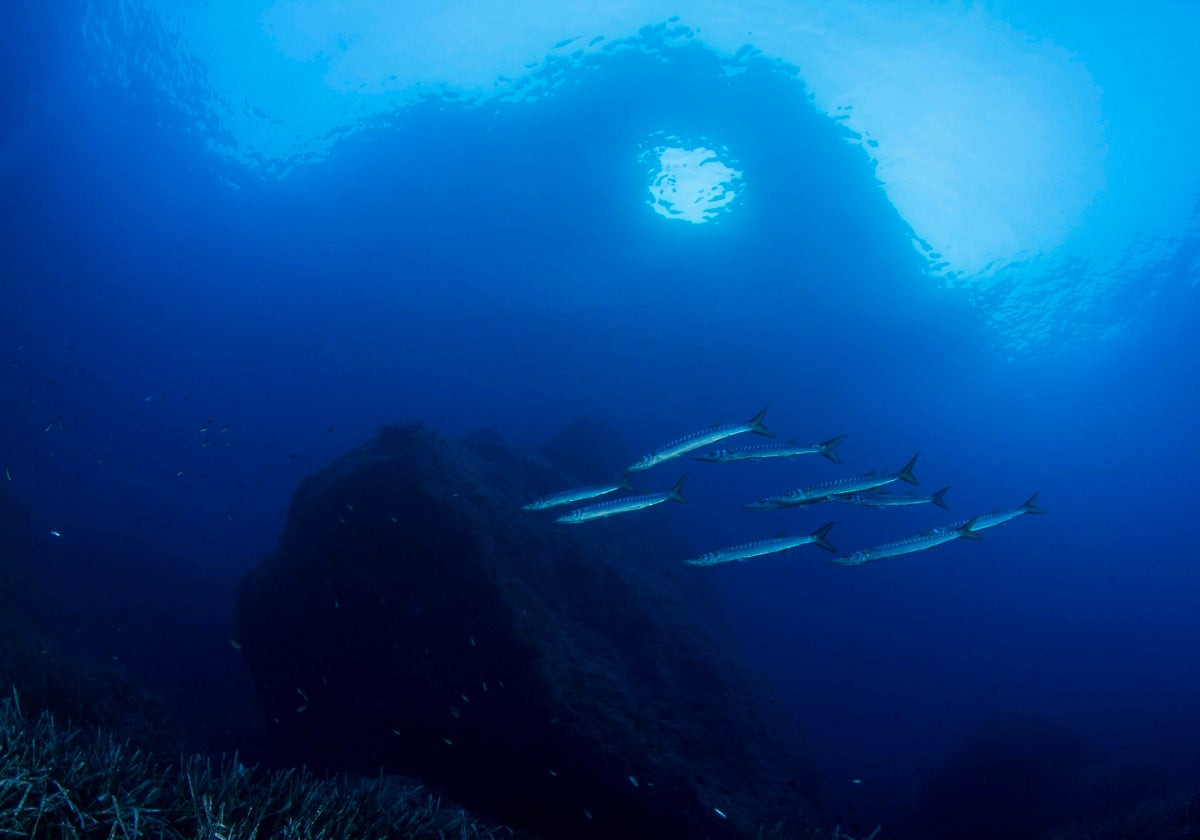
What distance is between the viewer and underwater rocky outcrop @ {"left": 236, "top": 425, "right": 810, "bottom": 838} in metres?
8.84

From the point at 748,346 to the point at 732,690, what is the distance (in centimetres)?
3868

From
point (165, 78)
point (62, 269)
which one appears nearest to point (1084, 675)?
point (165, 78)

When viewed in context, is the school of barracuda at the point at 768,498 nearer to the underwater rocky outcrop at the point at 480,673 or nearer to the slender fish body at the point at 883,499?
the slender fish body at the point at 883,499

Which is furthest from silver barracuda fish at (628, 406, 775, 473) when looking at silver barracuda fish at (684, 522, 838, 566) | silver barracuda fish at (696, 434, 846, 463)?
silver barracuda fish at (684, 522, 838, 566)

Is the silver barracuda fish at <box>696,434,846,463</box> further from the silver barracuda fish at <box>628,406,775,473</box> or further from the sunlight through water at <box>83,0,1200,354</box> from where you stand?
the sunlight through water at <box>83,0,1200,354</box>

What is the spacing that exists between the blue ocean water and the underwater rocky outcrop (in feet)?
10.2

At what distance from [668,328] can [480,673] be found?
41.1m

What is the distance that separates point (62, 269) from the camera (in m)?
56.6

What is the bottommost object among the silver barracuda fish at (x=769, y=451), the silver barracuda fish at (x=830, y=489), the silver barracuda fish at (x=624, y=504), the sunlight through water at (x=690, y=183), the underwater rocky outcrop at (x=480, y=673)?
the underwater rocky outcrop at (x=480, y=673)

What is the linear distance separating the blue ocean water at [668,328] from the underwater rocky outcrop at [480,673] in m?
3.11

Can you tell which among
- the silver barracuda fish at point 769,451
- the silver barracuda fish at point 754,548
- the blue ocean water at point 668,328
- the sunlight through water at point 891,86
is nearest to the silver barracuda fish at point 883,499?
the silver barracuda fish at point 769,451

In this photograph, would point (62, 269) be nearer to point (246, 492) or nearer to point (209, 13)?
point (246, 492)

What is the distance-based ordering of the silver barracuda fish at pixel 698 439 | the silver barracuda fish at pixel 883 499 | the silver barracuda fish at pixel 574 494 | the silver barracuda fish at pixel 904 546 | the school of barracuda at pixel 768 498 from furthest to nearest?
1. the silver barracuda fish at pixel 883 499
2. the silver barracuda fish at pixel 574 494
3. the silver barracuda fish at pixel 904 546
4. the school of barracuda at pixel 768 498
5. the silver barracuda fish at pixel 698 439

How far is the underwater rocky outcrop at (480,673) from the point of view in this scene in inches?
348
